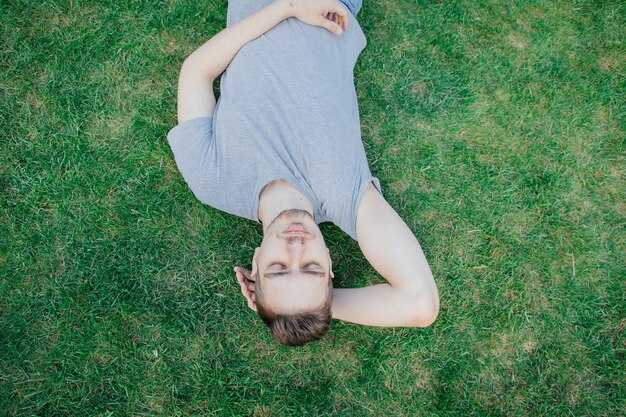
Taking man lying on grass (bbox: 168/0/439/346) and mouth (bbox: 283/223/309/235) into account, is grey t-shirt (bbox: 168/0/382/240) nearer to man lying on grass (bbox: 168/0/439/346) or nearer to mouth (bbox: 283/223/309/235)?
man lying on grass (bbox: 168/0/439/346)

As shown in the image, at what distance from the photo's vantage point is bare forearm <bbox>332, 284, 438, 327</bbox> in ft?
10.5

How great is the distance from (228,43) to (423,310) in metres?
2.49

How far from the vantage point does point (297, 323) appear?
2.94 metres

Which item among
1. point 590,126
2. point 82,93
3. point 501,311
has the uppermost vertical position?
point 82,93

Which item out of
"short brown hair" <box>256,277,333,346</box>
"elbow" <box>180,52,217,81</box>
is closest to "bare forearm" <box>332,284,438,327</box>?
"short brown hair" <box>256,277,333,346</box>

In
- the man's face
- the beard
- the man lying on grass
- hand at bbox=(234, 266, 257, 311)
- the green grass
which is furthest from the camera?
the green grass

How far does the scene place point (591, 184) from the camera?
4.06 meters

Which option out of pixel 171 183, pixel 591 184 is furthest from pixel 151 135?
pixel 591 184

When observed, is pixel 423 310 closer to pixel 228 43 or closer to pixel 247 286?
pixel 247 286

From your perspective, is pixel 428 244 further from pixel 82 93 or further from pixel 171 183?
pixel 82 93

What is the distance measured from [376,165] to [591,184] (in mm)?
1958

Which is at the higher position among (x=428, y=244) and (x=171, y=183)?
(x=171, y=183)

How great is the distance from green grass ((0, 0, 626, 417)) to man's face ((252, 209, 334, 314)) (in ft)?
3.27

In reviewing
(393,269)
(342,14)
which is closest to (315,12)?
(342,14)
